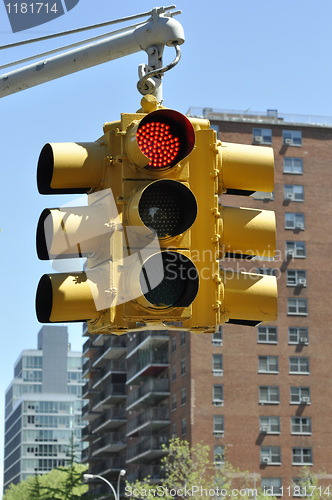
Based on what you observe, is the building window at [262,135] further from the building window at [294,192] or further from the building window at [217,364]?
the building window at [217,364]

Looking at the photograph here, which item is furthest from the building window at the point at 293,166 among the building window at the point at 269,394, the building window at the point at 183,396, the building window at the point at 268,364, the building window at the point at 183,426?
the building window at the point at 183,426

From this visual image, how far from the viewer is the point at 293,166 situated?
79.2m

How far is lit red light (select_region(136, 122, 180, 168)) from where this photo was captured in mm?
4766

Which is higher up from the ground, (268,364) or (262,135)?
(262,135)

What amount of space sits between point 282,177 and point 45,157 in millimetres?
74855

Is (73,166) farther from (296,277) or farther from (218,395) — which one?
(296,277)

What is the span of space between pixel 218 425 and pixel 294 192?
67.0ft

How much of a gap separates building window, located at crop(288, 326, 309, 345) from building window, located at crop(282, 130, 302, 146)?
15737 mm

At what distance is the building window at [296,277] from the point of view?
251 feet

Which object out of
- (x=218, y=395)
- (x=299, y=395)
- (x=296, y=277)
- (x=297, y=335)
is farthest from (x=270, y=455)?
(x=296, y=277)

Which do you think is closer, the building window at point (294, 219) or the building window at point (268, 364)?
the building window at point (268, 364)

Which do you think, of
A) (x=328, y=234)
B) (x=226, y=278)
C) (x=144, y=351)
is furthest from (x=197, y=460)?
(x=226, y=278)

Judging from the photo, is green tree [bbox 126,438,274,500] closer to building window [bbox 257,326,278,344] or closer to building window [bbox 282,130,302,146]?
building window [bbox 257,326,278,344]

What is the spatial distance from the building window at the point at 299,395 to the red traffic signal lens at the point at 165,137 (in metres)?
70.0
